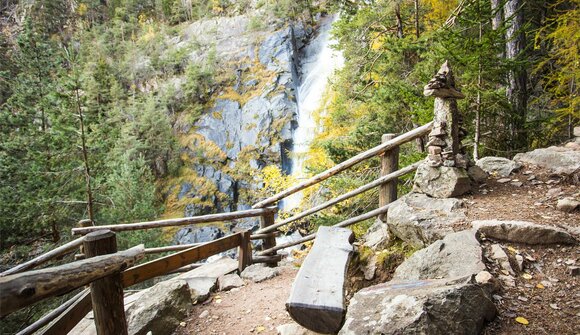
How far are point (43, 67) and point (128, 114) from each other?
34.1 ft

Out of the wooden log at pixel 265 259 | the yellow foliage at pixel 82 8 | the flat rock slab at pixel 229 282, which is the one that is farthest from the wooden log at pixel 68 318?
the yellow foliage at pixel 82 8

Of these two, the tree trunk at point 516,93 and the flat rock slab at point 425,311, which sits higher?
the tree trunk at point 516,93

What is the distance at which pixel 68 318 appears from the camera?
292 centimetres

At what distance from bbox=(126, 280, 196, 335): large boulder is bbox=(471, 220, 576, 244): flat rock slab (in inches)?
132

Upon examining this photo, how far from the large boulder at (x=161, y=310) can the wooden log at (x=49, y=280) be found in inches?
52.0

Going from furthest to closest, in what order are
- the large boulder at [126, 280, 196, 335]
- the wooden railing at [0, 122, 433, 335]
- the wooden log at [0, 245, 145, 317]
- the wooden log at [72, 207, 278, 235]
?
the wooden log at [72, 207, 278, 235] → the large boulder at [126, 280, 196, 335] → the wooden railing at [0, 122, 433, 335] → the wooden log at [0, 245, 145, 317]

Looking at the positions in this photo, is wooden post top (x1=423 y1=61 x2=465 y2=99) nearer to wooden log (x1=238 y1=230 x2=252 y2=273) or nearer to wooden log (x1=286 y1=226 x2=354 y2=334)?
wooden log (x1=286 y1=226 x2=354 y2=334)

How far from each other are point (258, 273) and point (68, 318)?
8.35 ft

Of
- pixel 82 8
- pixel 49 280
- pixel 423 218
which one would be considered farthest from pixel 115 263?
pixel 82 8

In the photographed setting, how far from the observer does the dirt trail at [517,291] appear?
2080 millimetres

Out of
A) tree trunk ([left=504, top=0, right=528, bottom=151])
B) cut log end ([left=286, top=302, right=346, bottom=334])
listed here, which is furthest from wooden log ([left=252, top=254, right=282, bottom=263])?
tree trunk ([left=504, top=0, right=528, bottom=151])

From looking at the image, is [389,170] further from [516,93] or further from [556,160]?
[516,93]

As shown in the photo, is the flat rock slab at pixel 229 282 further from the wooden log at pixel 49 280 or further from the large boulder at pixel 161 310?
the wooden log at pixel 49 280

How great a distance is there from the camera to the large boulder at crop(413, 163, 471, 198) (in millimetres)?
4078
